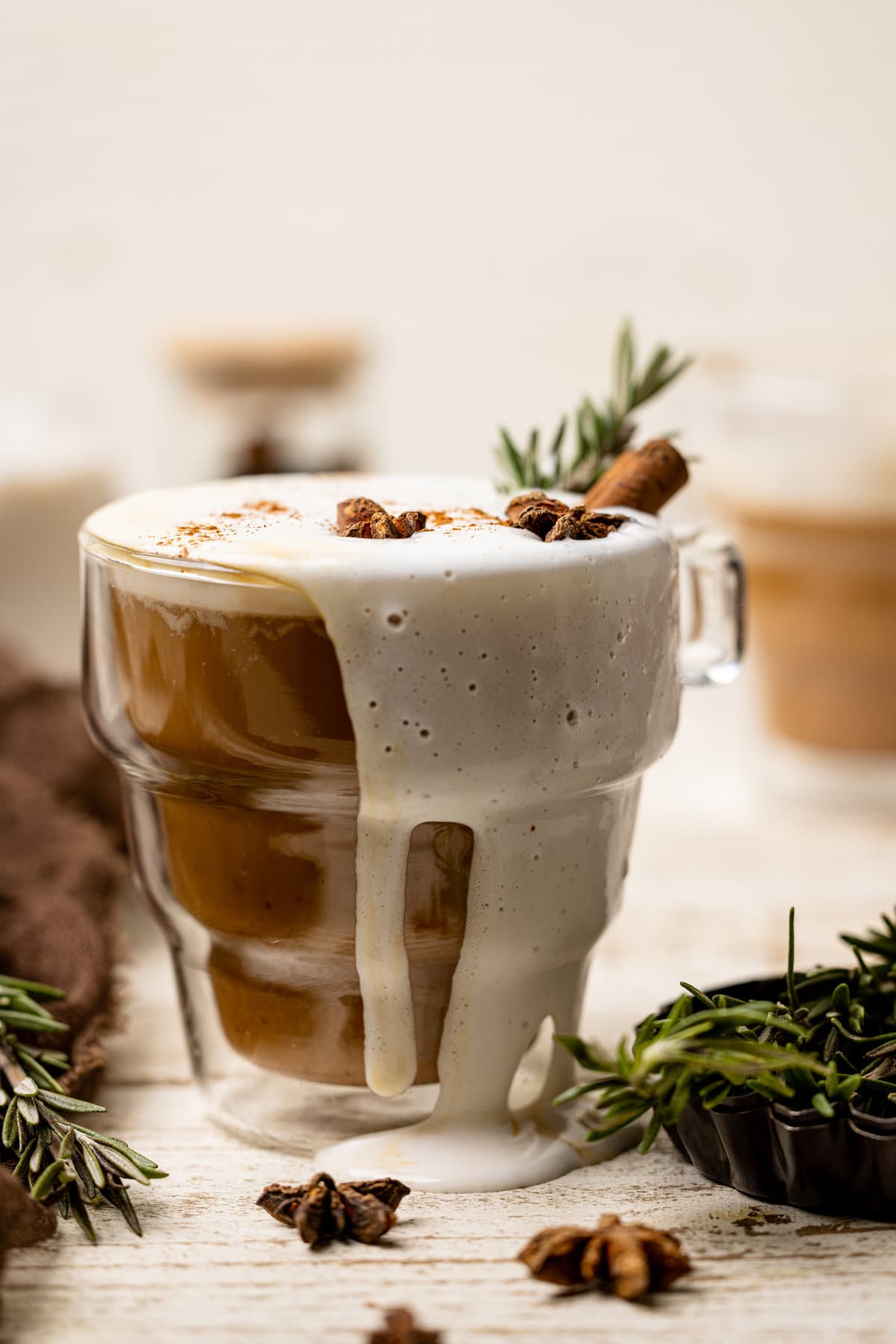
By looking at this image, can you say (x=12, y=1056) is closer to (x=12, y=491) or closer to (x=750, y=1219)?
(x=750, y=1219)

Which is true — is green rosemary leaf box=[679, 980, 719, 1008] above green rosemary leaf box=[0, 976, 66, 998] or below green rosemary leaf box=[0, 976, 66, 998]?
above

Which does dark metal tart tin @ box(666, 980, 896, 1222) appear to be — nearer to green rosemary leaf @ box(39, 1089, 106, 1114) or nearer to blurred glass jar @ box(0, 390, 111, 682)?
green rosemary leaf @ box(39, 1089, 106, 1114)

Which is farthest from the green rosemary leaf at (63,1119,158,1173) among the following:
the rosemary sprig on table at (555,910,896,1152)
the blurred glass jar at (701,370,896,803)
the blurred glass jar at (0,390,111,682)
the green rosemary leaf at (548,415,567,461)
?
the blurred glass jar at (701,370,896,803)

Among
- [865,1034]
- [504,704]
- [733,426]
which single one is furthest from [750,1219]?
[733,426]

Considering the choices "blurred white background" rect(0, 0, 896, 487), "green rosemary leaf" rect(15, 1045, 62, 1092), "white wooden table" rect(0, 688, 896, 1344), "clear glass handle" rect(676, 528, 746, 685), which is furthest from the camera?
"blurred white background" rect(0, 0, 896, 487)

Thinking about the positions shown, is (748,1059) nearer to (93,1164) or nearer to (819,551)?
(93,1164)

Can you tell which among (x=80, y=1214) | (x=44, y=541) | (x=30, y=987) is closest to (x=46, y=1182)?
(x=80, y=1214)
